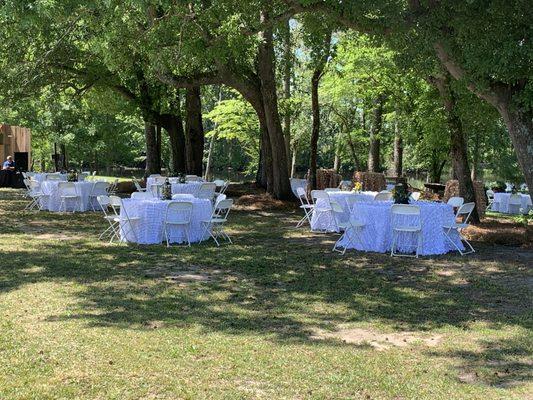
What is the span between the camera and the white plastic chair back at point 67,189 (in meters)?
15.9

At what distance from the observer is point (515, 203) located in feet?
71.1

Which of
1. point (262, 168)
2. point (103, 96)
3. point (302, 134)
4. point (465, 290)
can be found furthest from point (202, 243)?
point (302, 134)

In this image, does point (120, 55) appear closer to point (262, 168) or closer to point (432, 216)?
point (432, 216)

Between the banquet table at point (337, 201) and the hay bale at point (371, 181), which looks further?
the hay bale at point (371, 181)

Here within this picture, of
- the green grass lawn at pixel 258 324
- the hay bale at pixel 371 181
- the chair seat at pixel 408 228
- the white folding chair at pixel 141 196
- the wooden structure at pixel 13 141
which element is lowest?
the green grass lawn at pixel 258 324

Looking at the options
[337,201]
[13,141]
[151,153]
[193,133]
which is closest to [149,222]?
[337,201]

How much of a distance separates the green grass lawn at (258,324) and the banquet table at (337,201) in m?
2.58

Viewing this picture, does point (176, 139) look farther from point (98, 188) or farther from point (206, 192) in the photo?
point (206, 192)

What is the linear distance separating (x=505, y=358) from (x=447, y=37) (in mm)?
6168

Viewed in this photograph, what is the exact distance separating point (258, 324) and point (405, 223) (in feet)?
16.7

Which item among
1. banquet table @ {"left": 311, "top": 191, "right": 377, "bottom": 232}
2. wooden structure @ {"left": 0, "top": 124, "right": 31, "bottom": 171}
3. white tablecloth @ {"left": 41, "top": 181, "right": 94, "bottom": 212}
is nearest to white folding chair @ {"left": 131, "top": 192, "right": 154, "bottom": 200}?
banquet table @ {"left": 311, "top": 191, "right": 377, "bottom": 232}

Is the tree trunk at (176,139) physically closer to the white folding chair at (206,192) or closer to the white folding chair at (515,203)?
the white folding chair at (206,192)

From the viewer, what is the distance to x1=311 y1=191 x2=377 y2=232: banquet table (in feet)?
41.9

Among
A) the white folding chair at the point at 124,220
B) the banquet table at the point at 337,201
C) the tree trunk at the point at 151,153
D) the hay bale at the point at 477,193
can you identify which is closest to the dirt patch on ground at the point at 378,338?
the white folding chair at the point at 124,220
